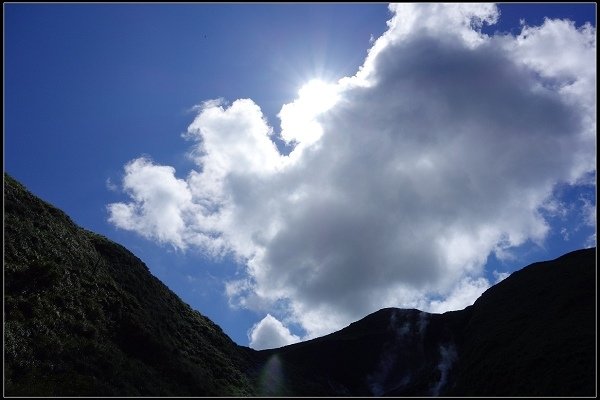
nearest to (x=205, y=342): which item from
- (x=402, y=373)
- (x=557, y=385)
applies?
(x=402, y=373)

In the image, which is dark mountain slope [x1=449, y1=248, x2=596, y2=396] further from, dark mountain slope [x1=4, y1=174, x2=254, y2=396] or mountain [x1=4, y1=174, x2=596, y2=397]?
dark mountain slope [x1=4, y1=174, x2=254, y2=396]

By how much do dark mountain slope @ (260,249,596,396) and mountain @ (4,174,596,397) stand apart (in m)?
0.23

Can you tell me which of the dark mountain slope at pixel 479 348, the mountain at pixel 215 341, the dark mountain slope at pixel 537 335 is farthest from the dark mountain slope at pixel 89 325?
the dark mountain slope at pixel 537 335

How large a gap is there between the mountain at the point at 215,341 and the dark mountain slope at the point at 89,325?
16cm

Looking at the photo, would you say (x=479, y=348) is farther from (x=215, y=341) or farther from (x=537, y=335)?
(x=215, y=341)

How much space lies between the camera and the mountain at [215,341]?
4306 cm

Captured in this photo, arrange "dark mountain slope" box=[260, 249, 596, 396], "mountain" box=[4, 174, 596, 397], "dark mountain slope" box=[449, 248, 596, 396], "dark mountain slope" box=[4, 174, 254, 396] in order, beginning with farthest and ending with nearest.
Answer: "dark mountain slope" box=[260, 249, 596, 396] < "dark mountain slope" box=[449, 248, 596, 396] < "mountain" box=[4, 174, 596, 397] < "dark mountain slope" box=[4, 174, 254, 396]

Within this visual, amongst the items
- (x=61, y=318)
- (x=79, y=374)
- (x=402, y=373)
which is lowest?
(x=402, y=373)

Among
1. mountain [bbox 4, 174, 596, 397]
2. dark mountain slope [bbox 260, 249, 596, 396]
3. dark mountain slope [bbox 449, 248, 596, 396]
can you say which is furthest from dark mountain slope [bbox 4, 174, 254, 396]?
dark mountain slope [bbox 449, 248, 596, 396]

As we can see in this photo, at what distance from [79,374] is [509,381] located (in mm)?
39835

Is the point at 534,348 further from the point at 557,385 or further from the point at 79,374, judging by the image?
the point at 79,374

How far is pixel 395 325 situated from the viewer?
328ft

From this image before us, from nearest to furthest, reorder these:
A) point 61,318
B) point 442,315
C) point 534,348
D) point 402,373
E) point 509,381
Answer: point 61,318 → point 509,381 → point 534,348 → point 402,373 → point 442,315

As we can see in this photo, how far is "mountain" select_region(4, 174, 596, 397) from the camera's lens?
4306 centimetres
